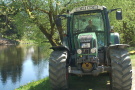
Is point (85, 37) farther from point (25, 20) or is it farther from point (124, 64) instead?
point (25, 20)

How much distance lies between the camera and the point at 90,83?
20.7 ft

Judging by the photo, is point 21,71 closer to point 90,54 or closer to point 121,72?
point 90,54

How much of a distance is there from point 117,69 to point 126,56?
1.42ft

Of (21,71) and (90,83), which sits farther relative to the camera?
(21,71)

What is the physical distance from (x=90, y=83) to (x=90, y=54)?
141 centimetres

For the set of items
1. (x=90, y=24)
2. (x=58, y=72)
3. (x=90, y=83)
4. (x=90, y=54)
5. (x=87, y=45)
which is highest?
(x=90, y=24)

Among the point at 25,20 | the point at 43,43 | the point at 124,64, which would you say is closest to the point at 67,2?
the point at 25,20

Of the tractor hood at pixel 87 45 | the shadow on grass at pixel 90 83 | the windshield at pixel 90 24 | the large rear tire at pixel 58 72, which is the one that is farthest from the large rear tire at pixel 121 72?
the large rear tire at pixel 58 72

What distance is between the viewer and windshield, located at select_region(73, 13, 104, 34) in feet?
20.0

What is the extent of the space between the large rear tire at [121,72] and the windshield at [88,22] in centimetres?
131

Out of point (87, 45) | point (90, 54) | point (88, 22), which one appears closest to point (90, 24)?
point (88, 22)

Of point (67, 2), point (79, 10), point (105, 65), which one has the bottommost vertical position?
point (105, 65)

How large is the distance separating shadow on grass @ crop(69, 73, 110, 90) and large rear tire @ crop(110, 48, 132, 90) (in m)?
0.70

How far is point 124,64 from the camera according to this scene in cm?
500
